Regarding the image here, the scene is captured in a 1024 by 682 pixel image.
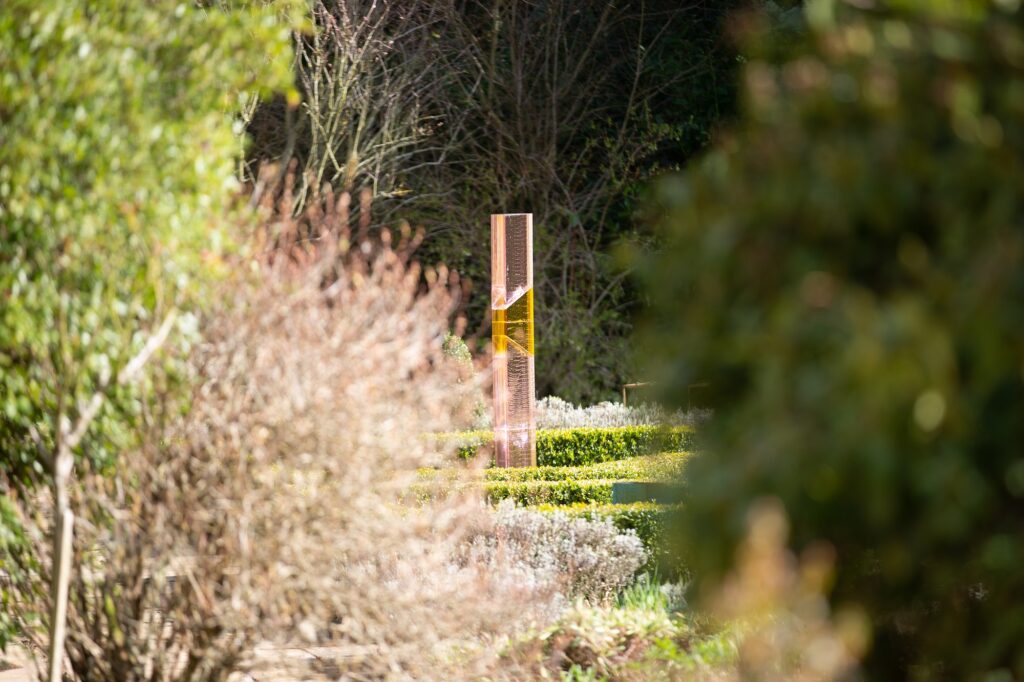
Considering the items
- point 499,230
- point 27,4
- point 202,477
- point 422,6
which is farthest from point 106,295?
point 422,6

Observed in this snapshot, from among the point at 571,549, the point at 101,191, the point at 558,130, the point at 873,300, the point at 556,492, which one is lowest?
the point at 571,549

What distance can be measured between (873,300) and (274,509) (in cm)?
231

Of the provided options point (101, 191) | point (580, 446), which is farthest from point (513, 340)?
point (101, 191)

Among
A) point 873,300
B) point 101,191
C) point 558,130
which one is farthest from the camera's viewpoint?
point 558,130

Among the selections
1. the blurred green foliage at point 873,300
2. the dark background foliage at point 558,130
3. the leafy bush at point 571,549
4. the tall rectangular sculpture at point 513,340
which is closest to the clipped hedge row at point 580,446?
the tall rectangular sculpture at point 513,340

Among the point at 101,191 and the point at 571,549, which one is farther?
the point at 571,549

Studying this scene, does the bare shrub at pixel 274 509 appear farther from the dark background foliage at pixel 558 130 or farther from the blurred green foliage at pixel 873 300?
the dark background foliage at pixel 558 130

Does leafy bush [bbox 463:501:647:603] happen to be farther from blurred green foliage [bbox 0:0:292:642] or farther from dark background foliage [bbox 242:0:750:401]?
dark background foliage [bbox 242:0:750:401]

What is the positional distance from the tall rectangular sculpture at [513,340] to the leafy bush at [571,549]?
3.45m

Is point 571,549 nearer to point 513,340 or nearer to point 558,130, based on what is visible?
point 513,340

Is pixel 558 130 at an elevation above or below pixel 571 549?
above

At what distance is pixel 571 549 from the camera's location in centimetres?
610

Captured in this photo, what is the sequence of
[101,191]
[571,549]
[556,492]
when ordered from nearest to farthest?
[101,191], [571,549], [556,492]

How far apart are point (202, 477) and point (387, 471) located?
1.81 ft
